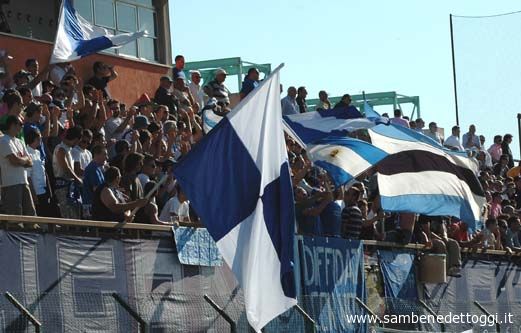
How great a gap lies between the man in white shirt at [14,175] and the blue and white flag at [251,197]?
Result: 219 cm

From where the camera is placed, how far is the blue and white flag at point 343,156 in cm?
1983

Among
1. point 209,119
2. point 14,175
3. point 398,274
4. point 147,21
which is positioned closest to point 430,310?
point 398,274

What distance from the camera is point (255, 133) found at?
14.4 meters

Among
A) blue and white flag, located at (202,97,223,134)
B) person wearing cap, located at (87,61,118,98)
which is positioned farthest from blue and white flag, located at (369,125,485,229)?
person wearing cap, located at (87,61,118,98)

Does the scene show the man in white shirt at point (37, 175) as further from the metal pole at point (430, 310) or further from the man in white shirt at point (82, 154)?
the metal pole at point (430, 310)

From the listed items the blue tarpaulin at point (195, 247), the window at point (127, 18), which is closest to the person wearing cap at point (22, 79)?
the blue tarpaulin at point (195, 247)

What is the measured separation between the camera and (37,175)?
1611 cm

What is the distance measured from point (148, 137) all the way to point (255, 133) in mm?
5253

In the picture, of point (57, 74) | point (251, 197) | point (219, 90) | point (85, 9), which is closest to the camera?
point (251, 197)

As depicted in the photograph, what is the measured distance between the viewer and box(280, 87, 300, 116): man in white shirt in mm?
25006

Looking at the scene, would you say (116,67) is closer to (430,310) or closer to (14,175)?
(430,310)

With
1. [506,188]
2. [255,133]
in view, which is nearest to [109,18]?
[506,188]

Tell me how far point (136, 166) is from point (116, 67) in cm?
1170

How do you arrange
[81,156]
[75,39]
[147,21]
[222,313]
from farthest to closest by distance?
[147,21], [75,39], [222,313], [81,156]
